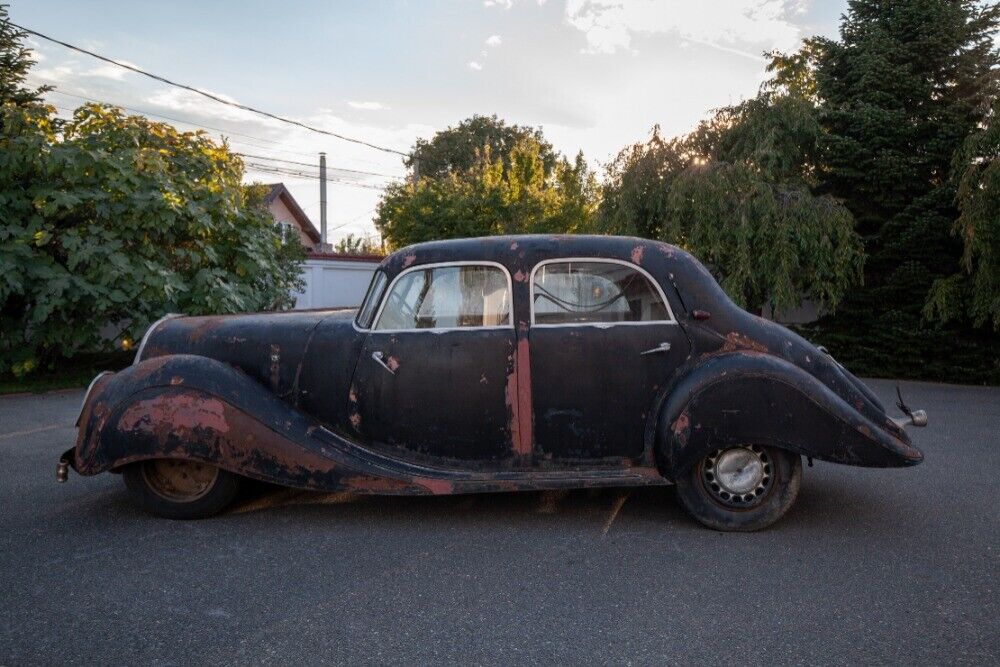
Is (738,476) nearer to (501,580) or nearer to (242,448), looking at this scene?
(501,580)

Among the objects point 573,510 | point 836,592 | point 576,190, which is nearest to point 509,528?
point 573,510

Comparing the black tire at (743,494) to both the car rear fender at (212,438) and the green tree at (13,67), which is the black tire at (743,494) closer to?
the car rear fender at (212,438)

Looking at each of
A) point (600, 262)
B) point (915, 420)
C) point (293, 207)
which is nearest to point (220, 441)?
Result: point (600, 262)

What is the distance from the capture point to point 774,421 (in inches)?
160

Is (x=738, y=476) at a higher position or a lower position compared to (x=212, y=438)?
lower

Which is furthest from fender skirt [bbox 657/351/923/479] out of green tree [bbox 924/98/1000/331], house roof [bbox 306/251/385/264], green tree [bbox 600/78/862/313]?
house roof [bbox 306/251/385/264]

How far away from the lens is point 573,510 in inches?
185

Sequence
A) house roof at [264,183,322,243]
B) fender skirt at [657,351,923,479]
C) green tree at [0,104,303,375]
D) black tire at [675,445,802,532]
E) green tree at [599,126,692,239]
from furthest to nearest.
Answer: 1. house roof at [264,183,322,243]
2. green tree at [599,126,692,239]
3. green tree at [0,104,303,375]
4. black tire at [675,445,802,532]
5. fender skirt at [657,351,923,479]

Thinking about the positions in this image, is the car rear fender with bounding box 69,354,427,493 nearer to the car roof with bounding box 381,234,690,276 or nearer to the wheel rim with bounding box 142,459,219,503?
the wheel rim with bounding box 142,459,219,503

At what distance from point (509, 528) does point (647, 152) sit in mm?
12778

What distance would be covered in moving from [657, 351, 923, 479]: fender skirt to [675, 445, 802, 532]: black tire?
16 centimetres

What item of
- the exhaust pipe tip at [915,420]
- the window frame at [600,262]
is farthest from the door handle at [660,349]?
the exhaust pipe tip at [915,420]

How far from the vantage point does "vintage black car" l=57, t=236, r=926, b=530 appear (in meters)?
4.12

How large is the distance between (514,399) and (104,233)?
27.8 feet
